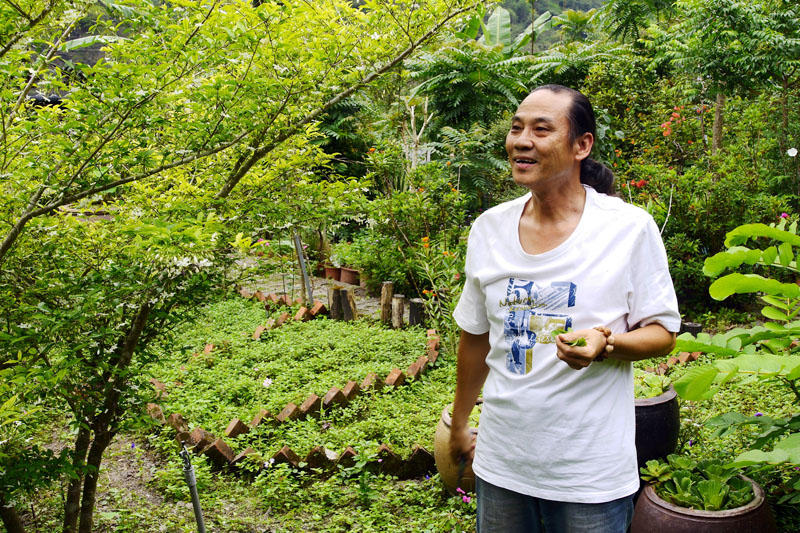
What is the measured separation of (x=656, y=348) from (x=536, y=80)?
1138cm

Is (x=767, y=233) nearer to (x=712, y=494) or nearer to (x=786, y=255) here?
(x=786, y=255)

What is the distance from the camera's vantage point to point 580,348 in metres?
1.38

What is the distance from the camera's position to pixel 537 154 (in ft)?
5.40

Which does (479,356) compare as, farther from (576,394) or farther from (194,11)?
(194,11)

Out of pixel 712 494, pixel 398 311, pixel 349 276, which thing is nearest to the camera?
pixel 712 494

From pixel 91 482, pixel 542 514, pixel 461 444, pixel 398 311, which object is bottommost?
pixel 91 482

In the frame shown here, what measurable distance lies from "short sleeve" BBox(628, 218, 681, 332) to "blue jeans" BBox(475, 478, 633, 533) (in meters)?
0.44

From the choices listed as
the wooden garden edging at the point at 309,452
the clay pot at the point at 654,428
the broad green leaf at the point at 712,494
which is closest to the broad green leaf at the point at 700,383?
the broad green leaf at the point at 712,494

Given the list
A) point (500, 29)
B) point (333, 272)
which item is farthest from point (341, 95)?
point (500, 29)

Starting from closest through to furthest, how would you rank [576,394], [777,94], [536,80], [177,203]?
1. [576,394]
2. [177,203]
3. [777,94]
4. [536,80]

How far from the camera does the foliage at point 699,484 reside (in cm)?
235

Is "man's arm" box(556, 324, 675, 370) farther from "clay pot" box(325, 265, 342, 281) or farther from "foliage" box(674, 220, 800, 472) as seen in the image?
"clay pot" box(325, 265, 342, 281)

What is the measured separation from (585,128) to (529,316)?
52 centimetres

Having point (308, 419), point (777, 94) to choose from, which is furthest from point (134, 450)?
point (777, 94)
